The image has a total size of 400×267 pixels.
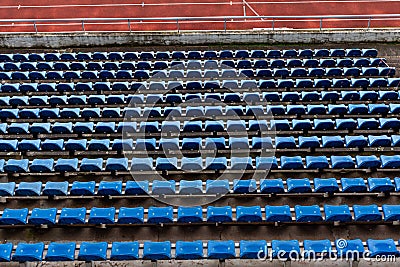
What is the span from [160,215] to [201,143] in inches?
138

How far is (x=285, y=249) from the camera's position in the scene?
40.7 ft

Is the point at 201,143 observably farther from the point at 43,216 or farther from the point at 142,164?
the point at 43,216

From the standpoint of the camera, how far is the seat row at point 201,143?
15719mm

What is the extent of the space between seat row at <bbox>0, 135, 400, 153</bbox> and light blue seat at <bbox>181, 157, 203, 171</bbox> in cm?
59

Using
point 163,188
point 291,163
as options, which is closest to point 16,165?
point 163,188

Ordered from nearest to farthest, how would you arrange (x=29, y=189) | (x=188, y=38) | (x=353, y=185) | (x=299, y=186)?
(x=353, y=185), (x=299, y=186), (x=29, y=189), (x=188, y=38)

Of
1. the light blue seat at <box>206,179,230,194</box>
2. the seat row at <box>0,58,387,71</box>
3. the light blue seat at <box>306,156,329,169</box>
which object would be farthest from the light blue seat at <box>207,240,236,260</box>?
the seat row at <box>0,58,387,71</box>

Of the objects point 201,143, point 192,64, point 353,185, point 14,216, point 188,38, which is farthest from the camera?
point 188,38

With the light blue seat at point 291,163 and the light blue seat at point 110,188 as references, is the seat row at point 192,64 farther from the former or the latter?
the light blue seat at point 110,188

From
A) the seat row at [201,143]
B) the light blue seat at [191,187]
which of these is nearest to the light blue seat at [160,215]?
the light blue seat at [191,187]

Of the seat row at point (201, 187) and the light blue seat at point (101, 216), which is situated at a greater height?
the seat row at point (201, 187)

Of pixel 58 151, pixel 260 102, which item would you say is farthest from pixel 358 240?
pixel 58 151

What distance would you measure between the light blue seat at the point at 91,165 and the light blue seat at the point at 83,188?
2.27 ft

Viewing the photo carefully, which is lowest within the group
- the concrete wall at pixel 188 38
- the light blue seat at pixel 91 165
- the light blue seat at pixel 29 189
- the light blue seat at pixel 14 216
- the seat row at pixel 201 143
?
the light blue seat at pixel 14 216
